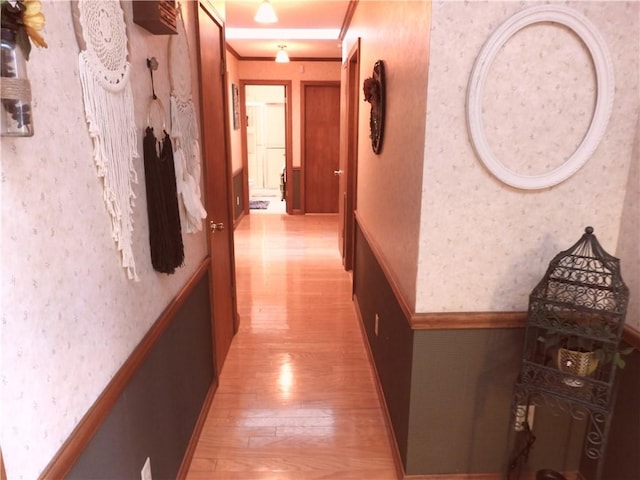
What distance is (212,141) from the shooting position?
2.67m

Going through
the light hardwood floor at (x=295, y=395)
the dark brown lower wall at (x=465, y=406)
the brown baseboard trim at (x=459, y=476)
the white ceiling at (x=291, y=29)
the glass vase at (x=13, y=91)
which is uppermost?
the white ceiling at (x=291, y=29)

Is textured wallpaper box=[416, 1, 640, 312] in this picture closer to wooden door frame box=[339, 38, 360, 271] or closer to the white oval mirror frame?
the white oval mirror frame

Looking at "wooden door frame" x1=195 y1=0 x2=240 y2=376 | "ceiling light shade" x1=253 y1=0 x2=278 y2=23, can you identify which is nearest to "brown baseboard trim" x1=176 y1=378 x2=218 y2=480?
"wooden door frame" x1=195 y1=0 x2=240 y2=376

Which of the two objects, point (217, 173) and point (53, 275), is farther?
point (217, 173)

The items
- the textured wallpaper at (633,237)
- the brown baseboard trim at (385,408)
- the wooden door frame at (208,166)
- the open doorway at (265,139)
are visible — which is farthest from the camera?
the open doorway at (265,139)

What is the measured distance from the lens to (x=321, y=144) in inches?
288

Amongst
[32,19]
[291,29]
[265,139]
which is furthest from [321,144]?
[32,19]

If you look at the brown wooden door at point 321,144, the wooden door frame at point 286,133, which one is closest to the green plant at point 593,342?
the brown wooden door at point 321,144

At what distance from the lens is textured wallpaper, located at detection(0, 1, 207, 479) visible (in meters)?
0.86

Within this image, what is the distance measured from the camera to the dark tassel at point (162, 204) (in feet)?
5.27

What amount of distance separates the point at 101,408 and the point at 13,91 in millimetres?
826

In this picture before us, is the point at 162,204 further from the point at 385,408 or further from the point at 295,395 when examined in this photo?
the point at 385,408

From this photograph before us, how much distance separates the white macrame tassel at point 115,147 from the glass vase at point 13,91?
352 millimetres

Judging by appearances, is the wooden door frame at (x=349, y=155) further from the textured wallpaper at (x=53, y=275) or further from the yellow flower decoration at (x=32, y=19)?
the yellow flower decoration at (x=32, y=19)
